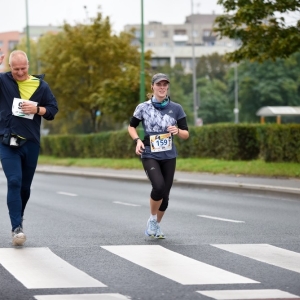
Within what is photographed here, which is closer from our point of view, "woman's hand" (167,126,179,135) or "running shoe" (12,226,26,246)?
"running shoe" (12,226,26,246)

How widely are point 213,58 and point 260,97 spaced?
4685 cm

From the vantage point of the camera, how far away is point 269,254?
34.5ft

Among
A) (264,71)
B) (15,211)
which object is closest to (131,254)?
(15,211)

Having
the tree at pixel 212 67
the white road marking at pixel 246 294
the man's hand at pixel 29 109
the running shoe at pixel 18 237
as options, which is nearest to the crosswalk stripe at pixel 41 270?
the running shoe at pixel 18 237

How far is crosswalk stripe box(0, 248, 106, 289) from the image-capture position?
8453 millimetres

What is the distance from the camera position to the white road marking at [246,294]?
7.70m

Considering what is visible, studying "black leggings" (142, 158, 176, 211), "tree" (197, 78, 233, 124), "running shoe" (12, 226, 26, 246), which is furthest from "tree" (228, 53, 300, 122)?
"running shoe" (12, 226, 26, 246)

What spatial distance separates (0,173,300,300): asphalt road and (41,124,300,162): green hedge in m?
9.86

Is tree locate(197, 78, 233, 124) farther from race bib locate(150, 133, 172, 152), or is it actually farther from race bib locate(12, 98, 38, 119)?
race bib locate(12, 98, 38, 119)

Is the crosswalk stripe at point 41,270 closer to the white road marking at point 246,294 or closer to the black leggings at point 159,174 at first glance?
the white road marking at point 246,294

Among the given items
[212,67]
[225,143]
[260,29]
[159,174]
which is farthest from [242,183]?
[212,67]

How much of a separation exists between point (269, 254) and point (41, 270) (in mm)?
2435

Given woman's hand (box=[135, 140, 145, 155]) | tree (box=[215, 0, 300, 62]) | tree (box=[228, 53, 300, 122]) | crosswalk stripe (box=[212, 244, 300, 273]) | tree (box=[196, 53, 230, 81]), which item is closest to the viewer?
crosswalk stripe (box=[212, 244, 300, 273])

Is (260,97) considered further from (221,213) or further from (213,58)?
(221,213)
